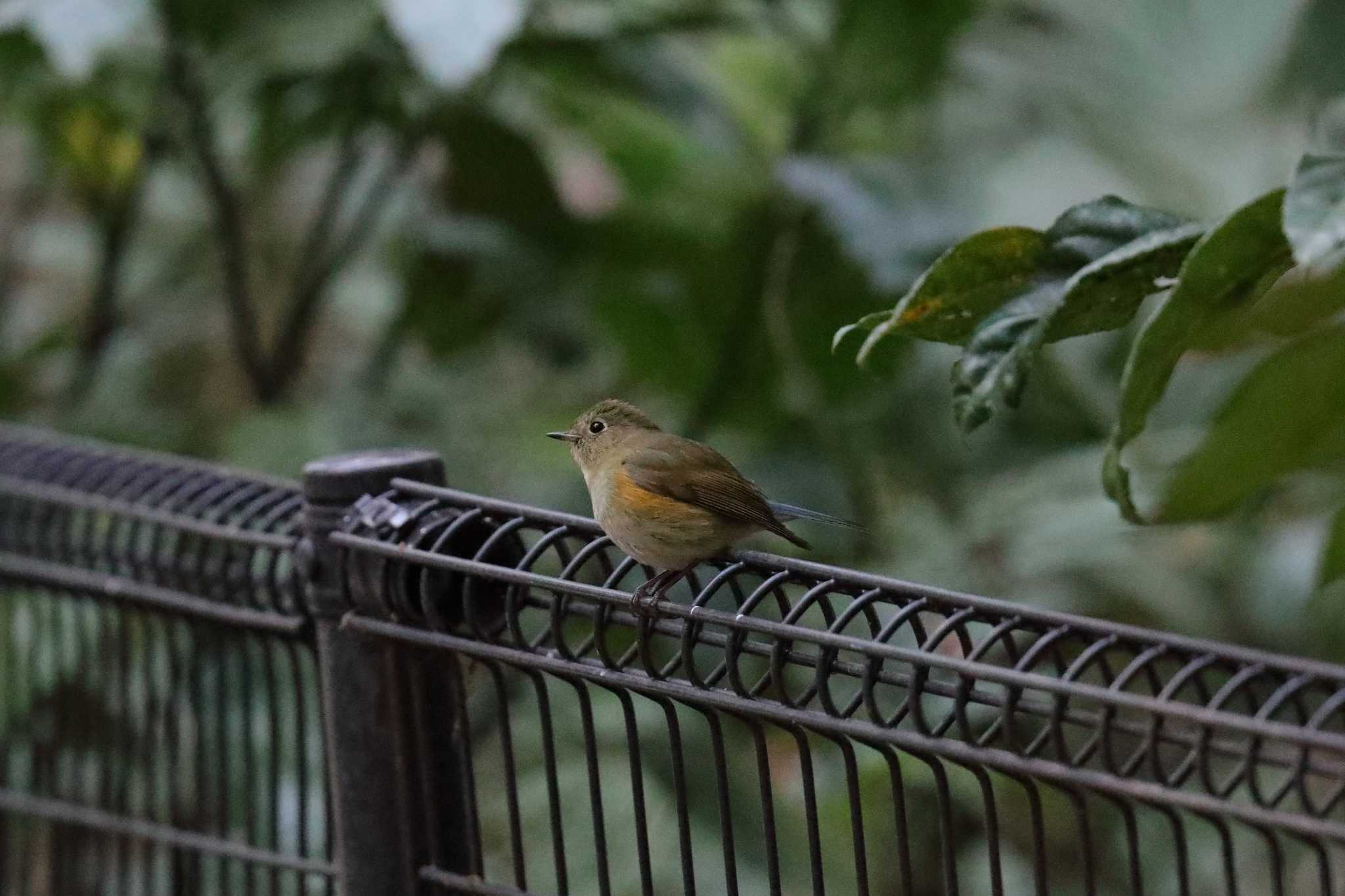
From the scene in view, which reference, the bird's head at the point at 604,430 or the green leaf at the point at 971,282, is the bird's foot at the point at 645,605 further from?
the bird's head at the point at 604,430

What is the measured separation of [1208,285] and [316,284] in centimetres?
245

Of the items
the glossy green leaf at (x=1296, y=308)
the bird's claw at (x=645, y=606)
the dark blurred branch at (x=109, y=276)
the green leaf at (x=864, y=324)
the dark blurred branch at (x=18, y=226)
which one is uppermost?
the dark blurred branch at (x=18, y=226)

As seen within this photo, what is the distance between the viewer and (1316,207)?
0.86 metres

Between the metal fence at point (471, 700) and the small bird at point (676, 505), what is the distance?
→ 0.07 meters

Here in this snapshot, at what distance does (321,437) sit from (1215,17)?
74.3 inches

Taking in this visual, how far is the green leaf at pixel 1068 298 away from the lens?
3.40 ft

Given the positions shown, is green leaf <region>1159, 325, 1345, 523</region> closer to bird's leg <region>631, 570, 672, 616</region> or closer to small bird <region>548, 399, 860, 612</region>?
bird's leg <region>631, 570, 672, 616</region>

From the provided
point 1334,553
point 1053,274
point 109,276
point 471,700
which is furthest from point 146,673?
point 109,276

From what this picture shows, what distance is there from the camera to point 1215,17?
3211 millimetres

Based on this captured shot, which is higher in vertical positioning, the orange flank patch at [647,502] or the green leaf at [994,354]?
the orange flank patch at [647,502]

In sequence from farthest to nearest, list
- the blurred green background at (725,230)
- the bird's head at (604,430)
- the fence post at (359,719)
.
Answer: the blurred green background at (725,230) → the bird's head at (604,430) → the fence post at (359,719)

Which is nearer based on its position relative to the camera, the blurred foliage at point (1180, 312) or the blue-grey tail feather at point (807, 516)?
the blurred foliage at point (1180, 312)

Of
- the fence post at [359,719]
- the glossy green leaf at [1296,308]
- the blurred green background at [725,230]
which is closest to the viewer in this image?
the glossy green leaf at [1296,308]

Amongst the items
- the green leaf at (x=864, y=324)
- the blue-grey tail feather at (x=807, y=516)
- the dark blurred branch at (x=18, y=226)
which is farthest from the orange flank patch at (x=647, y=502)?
the dark blurred branch at (x=18, y=226)
